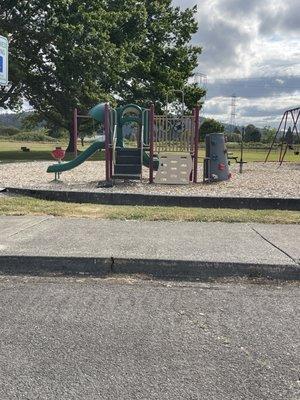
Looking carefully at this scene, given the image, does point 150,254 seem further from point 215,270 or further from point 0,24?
point 0,24

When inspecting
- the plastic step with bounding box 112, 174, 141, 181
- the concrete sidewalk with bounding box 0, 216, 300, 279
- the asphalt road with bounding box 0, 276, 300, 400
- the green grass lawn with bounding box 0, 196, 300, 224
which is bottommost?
the asphalt road with bounding box 0, 276, 300, 400

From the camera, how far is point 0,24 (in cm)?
2631

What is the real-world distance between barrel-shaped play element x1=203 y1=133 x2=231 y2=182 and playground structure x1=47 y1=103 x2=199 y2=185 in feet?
1.49

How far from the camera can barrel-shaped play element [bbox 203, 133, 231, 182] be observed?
14.4 meters

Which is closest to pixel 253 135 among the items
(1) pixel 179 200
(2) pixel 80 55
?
(2) pixel 80 55

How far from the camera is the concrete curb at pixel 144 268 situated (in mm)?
5281

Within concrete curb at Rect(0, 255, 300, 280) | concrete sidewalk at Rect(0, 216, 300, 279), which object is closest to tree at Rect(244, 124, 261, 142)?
concrete sidewalk at Rect(0, 216, 300, 279)

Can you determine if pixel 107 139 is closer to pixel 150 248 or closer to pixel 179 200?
pixel 179 200

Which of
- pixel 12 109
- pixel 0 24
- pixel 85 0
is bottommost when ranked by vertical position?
pixel 12 109

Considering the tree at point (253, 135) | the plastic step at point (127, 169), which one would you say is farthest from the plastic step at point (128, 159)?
the tree at point (253, 135)

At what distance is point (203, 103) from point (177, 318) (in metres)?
37.9

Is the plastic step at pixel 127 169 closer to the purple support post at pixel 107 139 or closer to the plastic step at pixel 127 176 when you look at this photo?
the plastic step at pixel 127 176

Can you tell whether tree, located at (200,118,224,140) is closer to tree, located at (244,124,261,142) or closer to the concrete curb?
tree, located at (244,124,261,142)

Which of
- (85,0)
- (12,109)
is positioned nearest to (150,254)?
(85,0)
